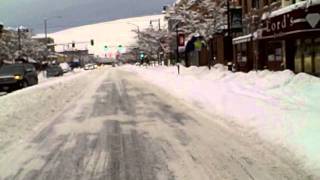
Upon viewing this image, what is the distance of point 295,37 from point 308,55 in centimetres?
252

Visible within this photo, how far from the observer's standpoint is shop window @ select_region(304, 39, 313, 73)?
35156 mm

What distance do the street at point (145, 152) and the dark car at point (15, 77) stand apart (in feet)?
80.3

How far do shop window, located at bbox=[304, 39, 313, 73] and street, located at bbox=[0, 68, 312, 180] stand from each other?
62.1ft

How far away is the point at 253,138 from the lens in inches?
496

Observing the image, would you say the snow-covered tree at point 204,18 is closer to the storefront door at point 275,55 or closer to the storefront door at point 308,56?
the storefront door at point 275,55

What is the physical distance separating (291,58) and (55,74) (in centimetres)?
5118

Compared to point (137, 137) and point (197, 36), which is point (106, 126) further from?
point (197, 36)

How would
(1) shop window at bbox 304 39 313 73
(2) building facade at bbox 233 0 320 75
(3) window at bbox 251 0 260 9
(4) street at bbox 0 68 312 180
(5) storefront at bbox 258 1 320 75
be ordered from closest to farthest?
(4) street at bbox 0 68 312 180
(5) storefront at bbox 258 1 320 75
(2) building facade at bbox 233 0 320 75
(1) shop window at bbox 304 39 313 73
(3) window at bbox 251 0 260 9

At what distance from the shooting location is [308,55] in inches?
1405

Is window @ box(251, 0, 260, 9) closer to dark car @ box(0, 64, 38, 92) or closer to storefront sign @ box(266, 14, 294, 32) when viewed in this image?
storefront sign @ box(266, 14, 294, 32)

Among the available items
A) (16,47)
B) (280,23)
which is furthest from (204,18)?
(16,47)

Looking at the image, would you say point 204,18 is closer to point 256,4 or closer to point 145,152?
point 256,4

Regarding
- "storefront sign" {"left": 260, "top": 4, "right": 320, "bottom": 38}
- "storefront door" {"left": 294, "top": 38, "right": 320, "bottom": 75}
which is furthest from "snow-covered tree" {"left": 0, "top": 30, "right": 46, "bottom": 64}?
"storefront door" {"left": 294, "top": 38, "right": 320, "bottom": 75}

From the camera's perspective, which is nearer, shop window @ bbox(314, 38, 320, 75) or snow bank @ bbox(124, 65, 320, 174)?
snow bank @ bbox(124, 65, 320, 174)
